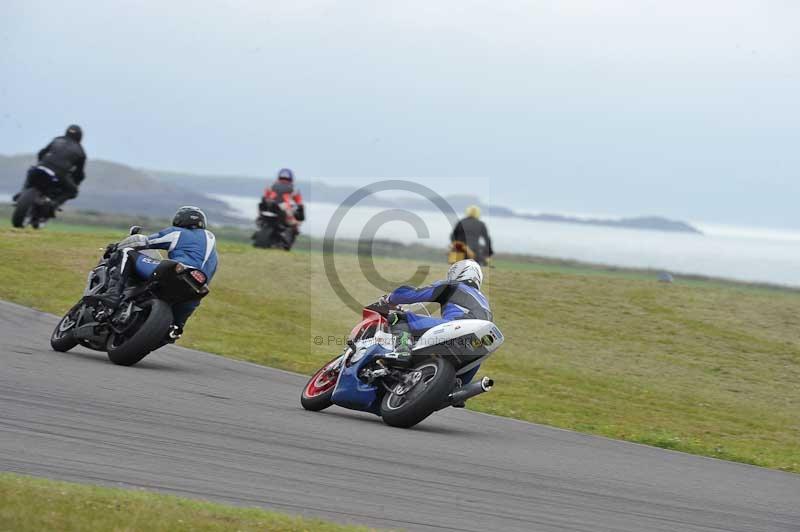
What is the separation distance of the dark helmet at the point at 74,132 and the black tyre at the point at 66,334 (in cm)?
1283

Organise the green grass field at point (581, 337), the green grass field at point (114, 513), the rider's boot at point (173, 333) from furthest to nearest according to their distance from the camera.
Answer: the green grass field at point (581, 337)
the rider's boot at point (173, 333)
the green grass field at point (114, 513)

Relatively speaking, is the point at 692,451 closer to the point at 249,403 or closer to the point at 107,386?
the point at 249,403

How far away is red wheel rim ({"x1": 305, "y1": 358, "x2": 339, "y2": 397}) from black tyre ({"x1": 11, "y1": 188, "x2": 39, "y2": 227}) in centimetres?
1549

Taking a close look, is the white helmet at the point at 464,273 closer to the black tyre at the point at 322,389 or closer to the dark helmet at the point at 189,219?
the black tyre at the point at 322,389

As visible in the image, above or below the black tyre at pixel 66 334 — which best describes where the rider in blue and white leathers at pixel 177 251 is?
above

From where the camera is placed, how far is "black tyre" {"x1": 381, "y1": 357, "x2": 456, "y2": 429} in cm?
1094

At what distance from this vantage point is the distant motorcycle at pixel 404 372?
11.1 meters

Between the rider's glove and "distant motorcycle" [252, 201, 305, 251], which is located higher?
the rider's glove

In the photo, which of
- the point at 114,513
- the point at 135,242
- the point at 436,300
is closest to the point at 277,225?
the point at 135,242

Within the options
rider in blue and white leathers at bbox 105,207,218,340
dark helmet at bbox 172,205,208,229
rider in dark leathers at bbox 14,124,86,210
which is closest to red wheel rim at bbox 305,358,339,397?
rider in blue and white leathers at bbox 105,207,218,340

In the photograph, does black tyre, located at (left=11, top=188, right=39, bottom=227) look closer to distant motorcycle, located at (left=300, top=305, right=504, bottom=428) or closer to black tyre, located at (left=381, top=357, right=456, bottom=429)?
distant motorcycle, located at (left=300, top=305, right=504, bottom=428)

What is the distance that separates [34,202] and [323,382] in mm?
15703

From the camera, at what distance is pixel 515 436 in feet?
39.9

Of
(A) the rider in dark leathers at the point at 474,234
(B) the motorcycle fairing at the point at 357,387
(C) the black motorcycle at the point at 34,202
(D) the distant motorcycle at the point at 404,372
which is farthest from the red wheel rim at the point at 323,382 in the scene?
(A) the rider in dark leathers at the point at 474,234
